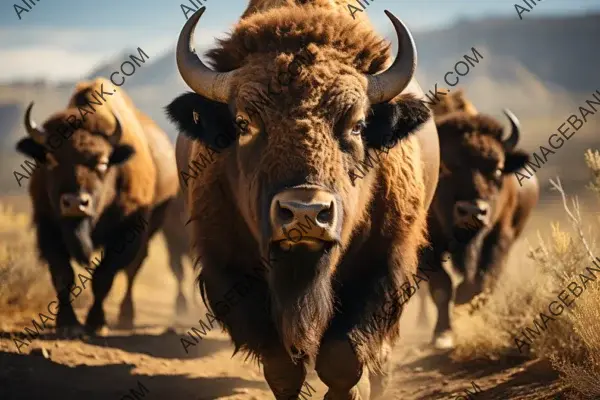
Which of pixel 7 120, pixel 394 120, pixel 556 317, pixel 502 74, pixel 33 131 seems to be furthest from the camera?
pixel 502 74

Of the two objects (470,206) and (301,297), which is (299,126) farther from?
(470,206)

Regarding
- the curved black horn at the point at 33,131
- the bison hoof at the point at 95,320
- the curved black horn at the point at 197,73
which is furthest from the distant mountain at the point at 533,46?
the curved black horn at the point at 197,73

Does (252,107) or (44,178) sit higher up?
(252,107)

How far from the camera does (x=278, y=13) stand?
18.6ft

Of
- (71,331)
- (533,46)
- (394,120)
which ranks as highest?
(394,120)

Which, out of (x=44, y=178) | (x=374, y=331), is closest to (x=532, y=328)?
(x=374, y=331)

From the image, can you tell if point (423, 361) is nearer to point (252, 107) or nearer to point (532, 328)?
point (532, 328)

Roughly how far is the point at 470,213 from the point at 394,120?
3.97 meters

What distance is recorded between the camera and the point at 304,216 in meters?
4.45

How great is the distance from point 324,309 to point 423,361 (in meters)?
3.68

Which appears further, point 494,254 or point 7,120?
point 7,120

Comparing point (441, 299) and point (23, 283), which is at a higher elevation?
point (441, 299)

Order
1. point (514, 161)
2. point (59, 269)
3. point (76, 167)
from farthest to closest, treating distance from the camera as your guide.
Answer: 1. point (514, 161)
2. point (59, 269)
3. point (76, 167)

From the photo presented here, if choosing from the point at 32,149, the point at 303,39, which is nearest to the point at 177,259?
the point at 32,149
